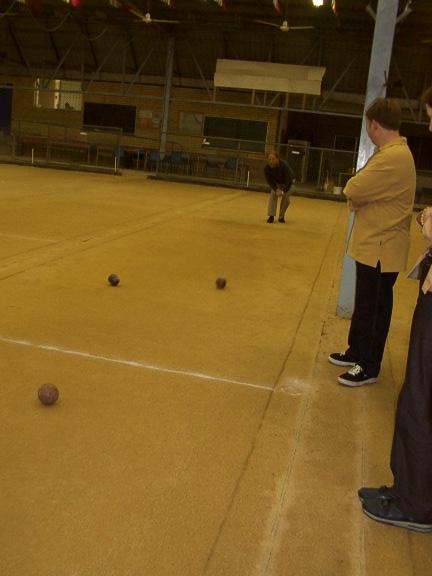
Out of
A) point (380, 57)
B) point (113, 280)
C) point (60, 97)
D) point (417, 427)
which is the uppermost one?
point (60, 97)

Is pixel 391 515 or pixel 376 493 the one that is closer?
pixel 391 515

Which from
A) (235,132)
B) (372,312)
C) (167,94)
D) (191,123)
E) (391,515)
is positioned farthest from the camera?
(191,123)

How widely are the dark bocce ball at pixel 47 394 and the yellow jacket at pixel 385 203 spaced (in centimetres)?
203

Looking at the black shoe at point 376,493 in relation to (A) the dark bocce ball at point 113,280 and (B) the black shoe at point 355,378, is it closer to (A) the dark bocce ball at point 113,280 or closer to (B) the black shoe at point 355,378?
(B) the black shoe at point 355,378

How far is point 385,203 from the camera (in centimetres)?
371

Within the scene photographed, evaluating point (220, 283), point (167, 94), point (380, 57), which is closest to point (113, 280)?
point (220, 283)

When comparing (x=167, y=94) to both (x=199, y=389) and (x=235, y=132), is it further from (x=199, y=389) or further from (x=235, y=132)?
(x=199, y=389)

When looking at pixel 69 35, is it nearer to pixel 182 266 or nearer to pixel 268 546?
pixel 182 266

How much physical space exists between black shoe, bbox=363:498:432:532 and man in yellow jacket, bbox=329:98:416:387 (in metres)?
1.41

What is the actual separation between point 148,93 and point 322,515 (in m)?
27.0

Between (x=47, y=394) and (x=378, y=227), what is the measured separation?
2210mm

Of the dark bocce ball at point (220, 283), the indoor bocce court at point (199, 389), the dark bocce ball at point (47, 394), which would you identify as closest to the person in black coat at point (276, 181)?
the indoor bocce court at point (199, 389)

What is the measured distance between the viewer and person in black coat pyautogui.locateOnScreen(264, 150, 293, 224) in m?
12.1

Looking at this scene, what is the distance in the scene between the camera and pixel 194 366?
3.95m
